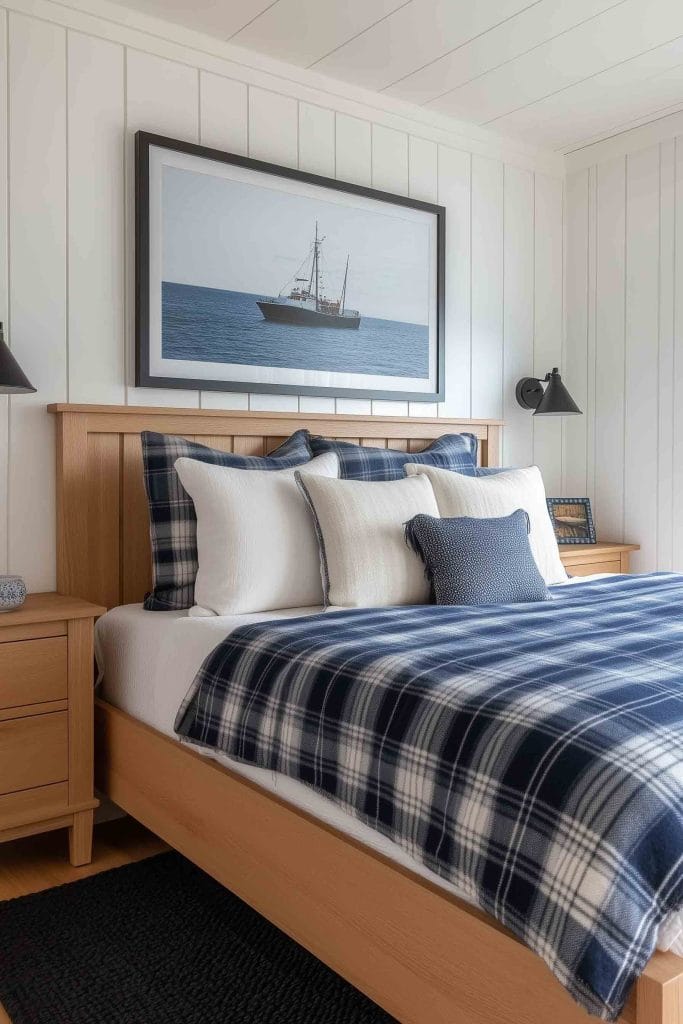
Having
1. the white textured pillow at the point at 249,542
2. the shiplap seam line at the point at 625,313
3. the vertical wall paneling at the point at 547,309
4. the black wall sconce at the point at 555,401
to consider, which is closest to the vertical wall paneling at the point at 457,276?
the black wall sconce at the point at 555,401

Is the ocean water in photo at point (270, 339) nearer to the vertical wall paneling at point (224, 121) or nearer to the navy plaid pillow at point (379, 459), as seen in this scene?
the vertical wall paneling at point (224, 121)

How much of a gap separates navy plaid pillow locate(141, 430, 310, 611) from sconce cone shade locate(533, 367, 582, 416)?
1.57m

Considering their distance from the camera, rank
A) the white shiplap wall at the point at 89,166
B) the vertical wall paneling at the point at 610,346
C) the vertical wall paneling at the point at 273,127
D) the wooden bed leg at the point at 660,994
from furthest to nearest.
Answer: the vertical wall paneling at the point at 610,346 < the vertical wall paneling at the point at 273,127 < the white shiplap wall at the point at 89,166 < the wooden bed leg at the point at 660,994

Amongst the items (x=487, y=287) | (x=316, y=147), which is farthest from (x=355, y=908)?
(x=487, y=287)

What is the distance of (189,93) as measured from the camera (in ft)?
9.07

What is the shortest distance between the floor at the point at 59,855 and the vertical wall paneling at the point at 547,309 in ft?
7.55

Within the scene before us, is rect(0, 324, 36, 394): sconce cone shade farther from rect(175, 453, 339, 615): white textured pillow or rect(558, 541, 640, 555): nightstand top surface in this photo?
rect(558, 541, 640, 555): nightstand top surface

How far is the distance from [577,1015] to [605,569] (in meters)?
2.58

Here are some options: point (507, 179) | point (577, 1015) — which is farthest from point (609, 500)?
point (577, 1015)

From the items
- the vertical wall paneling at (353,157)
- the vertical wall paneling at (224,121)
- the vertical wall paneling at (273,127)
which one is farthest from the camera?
the vertical wall paneling at (353,157)

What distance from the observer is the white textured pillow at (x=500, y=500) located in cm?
260

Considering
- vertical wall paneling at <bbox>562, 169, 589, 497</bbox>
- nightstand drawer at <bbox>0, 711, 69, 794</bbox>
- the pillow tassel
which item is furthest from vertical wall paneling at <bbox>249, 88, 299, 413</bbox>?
vertical wall paneling at <bbox>562, 169, 589, 497</bbox>

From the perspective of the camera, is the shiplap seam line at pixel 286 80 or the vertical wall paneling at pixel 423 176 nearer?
the shiplap seam line at pixel 286 80

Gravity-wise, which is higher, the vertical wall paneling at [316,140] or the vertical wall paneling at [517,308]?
the vertical wall paneling at [316,140]
